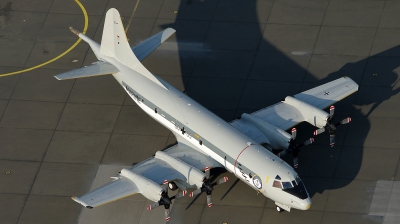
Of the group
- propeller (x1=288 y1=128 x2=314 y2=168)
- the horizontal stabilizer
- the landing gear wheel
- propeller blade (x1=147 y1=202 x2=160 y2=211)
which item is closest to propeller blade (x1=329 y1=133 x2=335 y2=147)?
propeller (x1=288 y1=128 x2=314 y2=168)

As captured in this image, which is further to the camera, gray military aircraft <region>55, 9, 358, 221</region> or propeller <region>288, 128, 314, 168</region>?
propeller <region>288, 128, 314, 168</region>

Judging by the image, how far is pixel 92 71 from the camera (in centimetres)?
5394

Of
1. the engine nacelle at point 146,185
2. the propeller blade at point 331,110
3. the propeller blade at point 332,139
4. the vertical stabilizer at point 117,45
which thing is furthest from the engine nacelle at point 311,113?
the engine nacelle at point 146,185

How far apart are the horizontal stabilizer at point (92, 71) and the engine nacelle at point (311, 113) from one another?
13.6 meters

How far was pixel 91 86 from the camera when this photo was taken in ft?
194

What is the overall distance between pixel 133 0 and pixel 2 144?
777 inches

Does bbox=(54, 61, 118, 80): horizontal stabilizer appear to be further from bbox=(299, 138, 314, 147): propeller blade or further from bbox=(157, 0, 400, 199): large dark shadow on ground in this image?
bbox=(299, 138, 314, 147): propeller blade

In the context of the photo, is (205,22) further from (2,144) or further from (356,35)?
(2,144)

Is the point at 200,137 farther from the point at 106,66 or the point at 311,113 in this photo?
the point at 106,66

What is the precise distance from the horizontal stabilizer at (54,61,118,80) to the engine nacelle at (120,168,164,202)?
905 cm

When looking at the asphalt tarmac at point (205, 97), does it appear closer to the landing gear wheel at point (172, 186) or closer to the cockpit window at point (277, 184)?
the landing gear wheel at point (172, 186)

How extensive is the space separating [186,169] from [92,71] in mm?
11573

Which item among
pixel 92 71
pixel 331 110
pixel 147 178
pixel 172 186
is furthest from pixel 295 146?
pixel 92 71

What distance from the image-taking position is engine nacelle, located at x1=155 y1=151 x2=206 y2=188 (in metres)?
46.8
